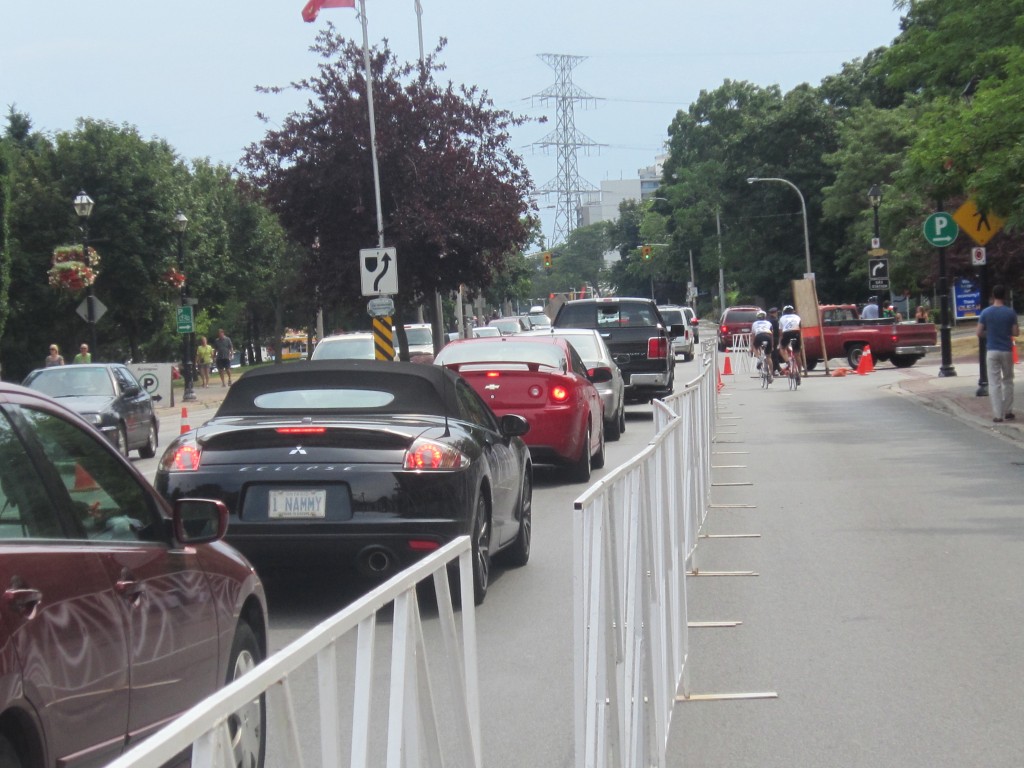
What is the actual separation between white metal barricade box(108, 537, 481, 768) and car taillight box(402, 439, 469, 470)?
5.21 m

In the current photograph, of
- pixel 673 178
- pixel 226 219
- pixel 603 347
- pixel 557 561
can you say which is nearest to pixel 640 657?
pixel 557 561

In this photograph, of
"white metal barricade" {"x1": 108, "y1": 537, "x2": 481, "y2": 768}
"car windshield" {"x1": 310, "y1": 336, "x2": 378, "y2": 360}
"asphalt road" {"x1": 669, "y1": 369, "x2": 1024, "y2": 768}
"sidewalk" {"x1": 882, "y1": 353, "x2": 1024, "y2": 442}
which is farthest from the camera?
"car windshield" {"x1": 310, "y1": 336, "x2": 378, "y2": 360}

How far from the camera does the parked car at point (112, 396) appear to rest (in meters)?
22.0

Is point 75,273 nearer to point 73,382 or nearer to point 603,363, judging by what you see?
point 73,382

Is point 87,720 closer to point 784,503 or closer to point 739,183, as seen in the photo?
point 784,503

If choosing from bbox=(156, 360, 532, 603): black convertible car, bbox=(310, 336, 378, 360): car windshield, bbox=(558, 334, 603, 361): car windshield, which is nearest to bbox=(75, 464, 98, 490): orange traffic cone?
bbox=(156, 360, 532, 603): black convertible car

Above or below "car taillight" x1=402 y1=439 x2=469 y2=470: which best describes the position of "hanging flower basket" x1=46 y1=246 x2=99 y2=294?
above

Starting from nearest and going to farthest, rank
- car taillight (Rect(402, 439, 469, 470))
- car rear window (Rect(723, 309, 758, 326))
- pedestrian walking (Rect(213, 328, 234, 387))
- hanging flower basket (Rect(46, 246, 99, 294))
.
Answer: car taillight (Rect(402, 439, 469, 470)) < hanging flower basket (Rect(46, 246, 99, 294)) < pedestrian walking (Rect(213, 328, 234, 387)) < car rear window (Rect(723, 309, 758, 326))

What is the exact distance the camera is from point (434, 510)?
8539 mm

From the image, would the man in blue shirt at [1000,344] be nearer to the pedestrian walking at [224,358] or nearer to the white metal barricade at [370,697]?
the white metal barricade at [370,697]

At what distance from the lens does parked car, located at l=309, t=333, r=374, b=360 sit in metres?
27.1

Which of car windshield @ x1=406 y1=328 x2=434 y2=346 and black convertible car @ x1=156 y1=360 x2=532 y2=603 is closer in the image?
black convertible car @ x1=156 y1=360 x2=532 y2=603

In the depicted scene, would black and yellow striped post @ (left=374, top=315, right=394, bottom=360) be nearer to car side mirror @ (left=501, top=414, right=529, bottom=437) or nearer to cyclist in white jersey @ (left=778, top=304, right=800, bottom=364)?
cyclist in white jersey @ (left=778, top=304, right=800, bottom=364)

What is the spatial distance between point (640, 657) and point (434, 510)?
11.9 feet
